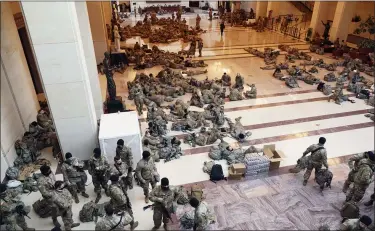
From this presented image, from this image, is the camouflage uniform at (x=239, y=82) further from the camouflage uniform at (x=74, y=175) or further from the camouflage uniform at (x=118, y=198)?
the camouflage uniform at (x=118, y=198)

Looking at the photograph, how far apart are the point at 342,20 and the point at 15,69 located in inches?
721

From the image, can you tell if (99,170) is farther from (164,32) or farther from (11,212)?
(164,32)

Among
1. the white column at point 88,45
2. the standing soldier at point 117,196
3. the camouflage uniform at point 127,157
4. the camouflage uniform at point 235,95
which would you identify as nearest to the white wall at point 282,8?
the camouflage uniform at point 235,95

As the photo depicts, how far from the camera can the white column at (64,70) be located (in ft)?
19.1

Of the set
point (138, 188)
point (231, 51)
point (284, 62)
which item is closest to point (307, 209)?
point (138, 188)

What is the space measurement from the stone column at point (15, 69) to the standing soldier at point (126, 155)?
3.82m

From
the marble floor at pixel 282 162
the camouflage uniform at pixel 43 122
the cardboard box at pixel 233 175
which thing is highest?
the camouflage uniform at pixel 43 122

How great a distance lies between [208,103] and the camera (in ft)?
35.1

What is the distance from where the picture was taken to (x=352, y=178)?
234 inches

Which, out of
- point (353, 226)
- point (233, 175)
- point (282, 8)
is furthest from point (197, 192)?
point (282, 8)

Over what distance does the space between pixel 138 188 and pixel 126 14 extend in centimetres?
2861

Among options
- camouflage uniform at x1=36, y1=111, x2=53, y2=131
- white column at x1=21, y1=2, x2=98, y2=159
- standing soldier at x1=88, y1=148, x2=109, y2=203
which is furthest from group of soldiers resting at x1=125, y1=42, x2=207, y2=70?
standing soldier at x1=88, y1=148, x2=109, y2=203

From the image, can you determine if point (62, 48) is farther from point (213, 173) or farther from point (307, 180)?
point (307, 180)

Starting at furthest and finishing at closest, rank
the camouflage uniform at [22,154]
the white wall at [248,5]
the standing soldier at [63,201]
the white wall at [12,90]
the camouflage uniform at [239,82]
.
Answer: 1. the white wall at [248,5]
2. the camouflage uniform at [239,82]
3. the camouflage uniform at [22,154]
4. the white wall at [12,90]
5. the standing soldier at [63,201]
